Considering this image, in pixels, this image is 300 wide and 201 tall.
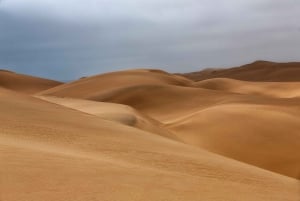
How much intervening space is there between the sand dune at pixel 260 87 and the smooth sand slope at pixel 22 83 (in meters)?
16.9

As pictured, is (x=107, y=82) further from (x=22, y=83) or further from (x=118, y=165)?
(x=118, y=165)

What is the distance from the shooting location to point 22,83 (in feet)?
163

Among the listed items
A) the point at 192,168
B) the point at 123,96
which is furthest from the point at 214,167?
the point at 123,96

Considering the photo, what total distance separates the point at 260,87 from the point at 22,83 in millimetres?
23630

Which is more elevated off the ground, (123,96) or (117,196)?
(123,96)

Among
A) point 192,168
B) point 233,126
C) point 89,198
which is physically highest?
point 233,126

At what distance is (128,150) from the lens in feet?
19.2

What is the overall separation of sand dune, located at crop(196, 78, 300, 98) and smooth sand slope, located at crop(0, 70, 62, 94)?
55.4 feet

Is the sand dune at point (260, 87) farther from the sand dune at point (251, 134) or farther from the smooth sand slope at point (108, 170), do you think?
the smooth sand slope at point (108, 170)

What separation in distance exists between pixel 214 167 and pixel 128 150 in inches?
40.1

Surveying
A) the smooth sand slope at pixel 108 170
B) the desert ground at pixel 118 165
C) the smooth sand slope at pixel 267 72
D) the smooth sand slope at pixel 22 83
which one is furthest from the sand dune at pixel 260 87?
the smooth sand slope at pixel 108 170

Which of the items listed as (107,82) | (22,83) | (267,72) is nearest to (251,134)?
(107,82)

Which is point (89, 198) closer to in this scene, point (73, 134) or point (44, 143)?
point (44, 143)

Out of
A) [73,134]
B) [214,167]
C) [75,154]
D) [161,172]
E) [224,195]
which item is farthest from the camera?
[73,134]
